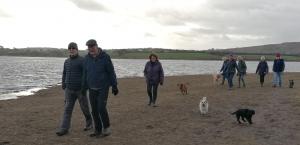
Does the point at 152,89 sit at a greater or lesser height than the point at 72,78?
lesser

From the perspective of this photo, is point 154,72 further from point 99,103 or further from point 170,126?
point 99,103

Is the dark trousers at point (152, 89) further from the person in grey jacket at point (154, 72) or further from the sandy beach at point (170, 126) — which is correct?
the sandy beach at point (170, 126)

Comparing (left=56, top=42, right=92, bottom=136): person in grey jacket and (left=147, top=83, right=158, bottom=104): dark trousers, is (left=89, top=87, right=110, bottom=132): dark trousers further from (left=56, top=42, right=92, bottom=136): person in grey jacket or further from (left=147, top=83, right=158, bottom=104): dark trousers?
(left=147, top=83, right=158, bottom=104): dark trousers

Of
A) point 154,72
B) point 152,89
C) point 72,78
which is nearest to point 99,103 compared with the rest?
point 72,78

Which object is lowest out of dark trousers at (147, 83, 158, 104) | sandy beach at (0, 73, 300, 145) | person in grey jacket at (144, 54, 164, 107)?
sandy beach at (0, 73, 300, 145)

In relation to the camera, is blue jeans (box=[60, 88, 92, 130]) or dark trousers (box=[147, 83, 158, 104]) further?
dark trousers (box=[147, 83, 158, 104])

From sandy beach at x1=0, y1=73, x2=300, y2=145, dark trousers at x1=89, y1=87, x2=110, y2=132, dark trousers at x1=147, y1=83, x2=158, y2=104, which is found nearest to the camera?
dark trousers at x1=89, y1=87, x2=110, y2=132

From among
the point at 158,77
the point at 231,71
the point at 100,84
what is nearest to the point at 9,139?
the point at 100,84

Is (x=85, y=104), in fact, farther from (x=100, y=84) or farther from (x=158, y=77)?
(x=158, y=77)

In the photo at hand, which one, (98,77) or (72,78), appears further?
(72,78)

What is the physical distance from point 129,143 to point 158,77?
5937mm

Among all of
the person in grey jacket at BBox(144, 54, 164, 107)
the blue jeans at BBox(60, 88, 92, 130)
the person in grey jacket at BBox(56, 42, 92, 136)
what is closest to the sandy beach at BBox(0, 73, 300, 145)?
the blue jeans at BBox(60, 88, 92, 130)

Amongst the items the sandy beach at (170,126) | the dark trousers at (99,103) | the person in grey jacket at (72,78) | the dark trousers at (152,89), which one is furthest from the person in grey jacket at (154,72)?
the dark trousers at (99,103)

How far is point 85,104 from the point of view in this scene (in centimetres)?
1071
